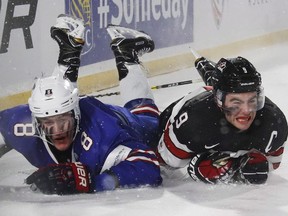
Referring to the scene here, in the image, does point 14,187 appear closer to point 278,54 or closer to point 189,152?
point 189,152

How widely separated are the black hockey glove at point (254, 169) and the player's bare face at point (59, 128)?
30.7 inches

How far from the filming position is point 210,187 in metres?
3.36

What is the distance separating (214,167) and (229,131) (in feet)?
0.58

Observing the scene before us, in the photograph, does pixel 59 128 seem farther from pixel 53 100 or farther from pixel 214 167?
pixel 214 167

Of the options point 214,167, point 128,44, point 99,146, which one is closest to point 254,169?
point 214,167

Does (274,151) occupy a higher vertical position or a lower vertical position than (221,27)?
higher

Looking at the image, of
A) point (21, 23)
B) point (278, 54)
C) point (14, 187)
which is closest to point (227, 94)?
point (14, 187)

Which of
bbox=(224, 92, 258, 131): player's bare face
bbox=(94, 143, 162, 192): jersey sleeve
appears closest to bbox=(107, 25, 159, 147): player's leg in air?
bbox=(94, 143, 162, 192): jersey sleeve

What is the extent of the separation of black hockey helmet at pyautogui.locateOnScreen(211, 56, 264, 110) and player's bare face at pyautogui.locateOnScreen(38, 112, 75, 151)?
65cm

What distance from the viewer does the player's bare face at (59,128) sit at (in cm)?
319

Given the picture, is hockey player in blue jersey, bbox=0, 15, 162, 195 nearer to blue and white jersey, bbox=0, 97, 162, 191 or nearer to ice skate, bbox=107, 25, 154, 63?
blue and white jersey, bbox=0, 97, 162, 191

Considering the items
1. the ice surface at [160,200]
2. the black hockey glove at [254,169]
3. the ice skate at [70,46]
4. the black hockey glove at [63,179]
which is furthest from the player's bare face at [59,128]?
the ice skate at [70,46]

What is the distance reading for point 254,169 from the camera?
3365mm

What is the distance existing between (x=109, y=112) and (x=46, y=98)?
37 cm
